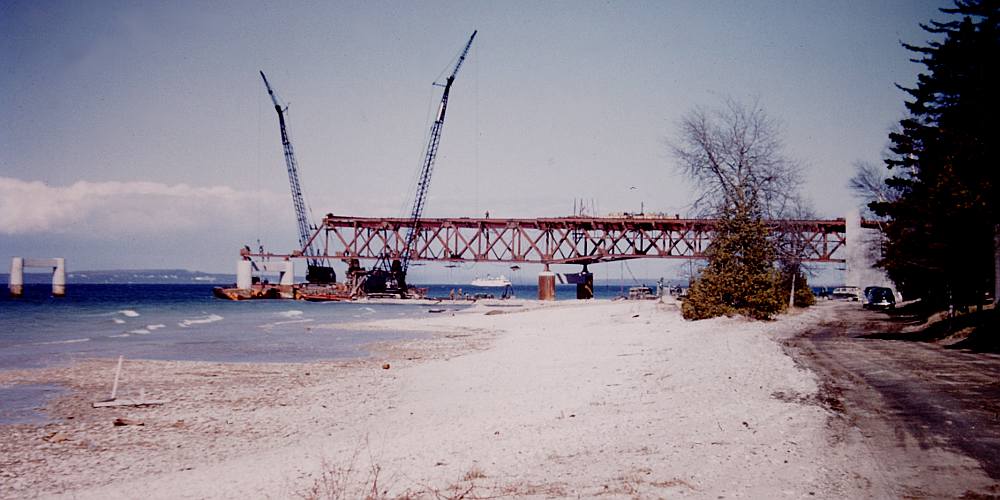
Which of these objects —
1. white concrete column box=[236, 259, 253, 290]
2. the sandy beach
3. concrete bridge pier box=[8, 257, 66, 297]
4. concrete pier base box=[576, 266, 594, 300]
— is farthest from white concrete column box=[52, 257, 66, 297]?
the sandy beach

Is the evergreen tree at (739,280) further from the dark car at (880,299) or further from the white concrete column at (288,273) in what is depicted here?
the white concrete column at (288,273)

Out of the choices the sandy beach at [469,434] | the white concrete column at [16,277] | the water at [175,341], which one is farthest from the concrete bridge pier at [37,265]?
the sandy beach at [469,434]

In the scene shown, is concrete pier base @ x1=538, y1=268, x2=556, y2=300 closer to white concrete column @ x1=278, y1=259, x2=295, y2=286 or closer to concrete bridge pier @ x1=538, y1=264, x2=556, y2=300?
concrete bridge pier @ x1=538, y1=264, x2=556, y2=300

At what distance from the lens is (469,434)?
1130 centimetres

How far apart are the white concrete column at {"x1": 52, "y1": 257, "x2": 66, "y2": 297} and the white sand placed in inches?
5042

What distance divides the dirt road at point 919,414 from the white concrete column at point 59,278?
139988 millimetres

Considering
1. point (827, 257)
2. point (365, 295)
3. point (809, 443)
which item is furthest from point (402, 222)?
point (809, 443)

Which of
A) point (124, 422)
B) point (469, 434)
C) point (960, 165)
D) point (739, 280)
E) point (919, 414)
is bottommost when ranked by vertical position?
point (124, 422)

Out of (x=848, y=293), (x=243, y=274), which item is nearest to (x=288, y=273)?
(x=243, y=274)

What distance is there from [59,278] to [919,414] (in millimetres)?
148346

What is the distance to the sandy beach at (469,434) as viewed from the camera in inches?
319

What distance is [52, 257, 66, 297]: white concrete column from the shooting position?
420 ft

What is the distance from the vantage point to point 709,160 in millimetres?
39656

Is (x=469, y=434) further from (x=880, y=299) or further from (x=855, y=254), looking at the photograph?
(x=855, y=254)
